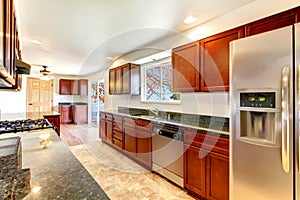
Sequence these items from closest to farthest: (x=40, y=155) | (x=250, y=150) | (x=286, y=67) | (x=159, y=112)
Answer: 1. (x=40, y=155)
2. (x=286, y=67)
3. (x=250, y=150)
4. (x=159, y=112)

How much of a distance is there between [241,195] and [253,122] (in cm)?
66

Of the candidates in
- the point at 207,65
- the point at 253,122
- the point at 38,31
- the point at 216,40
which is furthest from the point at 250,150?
the point at 38,31

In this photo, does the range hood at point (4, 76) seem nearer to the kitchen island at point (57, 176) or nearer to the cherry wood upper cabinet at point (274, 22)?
the kitchen island at point (57, 176)

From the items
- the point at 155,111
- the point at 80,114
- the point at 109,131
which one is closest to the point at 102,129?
the point at 109,131

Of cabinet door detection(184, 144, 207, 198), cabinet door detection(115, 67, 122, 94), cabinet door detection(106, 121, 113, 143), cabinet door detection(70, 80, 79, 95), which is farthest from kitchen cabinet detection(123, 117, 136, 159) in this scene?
cabinet door detection(70, 80, 79, 95)

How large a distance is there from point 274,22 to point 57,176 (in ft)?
7.28

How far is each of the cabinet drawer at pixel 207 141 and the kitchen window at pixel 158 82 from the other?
1.11 meters

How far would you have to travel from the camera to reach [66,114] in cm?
811

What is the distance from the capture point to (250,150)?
4.65 ft

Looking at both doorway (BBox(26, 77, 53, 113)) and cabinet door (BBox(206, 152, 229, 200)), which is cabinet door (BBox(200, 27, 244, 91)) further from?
doorway (BBox(26, 77, 53, 113))

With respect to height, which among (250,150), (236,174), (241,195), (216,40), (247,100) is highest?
(216,40)

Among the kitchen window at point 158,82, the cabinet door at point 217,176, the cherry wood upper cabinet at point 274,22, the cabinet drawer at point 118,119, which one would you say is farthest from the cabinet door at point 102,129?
the cherry wood upper cabinet at point 274,22

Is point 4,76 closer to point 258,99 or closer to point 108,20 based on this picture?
point 258,99

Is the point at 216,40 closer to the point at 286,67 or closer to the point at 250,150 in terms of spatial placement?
the point at 286,67
